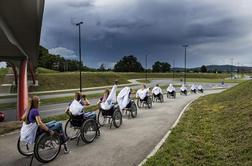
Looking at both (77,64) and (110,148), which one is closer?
(110,148)

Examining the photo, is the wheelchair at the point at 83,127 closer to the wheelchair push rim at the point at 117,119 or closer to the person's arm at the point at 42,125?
the person's arm at the point at 42,125

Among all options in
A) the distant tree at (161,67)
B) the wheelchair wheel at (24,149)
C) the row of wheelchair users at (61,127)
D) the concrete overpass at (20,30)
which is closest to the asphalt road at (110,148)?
the wheelchair wheel at (24,149)

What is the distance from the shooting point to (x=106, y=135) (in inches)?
397

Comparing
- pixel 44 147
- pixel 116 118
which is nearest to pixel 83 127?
pixel 44 147

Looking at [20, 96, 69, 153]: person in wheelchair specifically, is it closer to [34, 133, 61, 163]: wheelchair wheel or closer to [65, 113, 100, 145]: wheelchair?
[34, 133, 61, 163]: wheelchair wheel

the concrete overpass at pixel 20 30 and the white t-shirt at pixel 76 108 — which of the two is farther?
the concrete overpass at pixel 20 30

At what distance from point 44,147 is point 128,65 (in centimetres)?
12360

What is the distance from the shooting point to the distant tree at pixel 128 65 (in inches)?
5108

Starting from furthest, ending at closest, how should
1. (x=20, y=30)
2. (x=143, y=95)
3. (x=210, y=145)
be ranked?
(x=143, y=95)
(x=20, y=30)
(x=210, y=145)

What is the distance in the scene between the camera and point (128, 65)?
428ft

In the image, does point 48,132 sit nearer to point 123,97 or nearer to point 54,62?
point 123,97

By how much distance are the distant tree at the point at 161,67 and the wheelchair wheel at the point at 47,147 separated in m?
134

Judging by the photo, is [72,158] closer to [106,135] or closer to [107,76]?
[106,135]

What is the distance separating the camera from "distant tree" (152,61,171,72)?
142 meters
